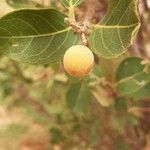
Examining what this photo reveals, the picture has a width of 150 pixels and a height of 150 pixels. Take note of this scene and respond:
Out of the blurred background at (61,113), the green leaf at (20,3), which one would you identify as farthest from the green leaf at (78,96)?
the green leaf at (20,3)

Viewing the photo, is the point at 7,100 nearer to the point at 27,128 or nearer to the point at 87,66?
the point at 27,128

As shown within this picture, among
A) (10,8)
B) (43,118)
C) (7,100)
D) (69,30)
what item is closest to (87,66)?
(69,30)

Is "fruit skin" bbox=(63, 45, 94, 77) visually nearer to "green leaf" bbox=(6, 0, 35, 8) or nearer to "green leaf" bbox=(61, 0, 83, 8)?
"green leaf" bbox=(61, 0, 83, 8)

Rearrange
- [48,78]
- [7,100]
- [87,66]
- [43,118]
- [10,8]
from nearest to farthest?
[87,66], [10,8], [48,78], [43,118], [7,100]

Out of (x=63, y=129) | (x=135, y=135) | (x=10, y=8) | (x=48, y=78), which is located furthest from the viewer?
(x=63, y=129)

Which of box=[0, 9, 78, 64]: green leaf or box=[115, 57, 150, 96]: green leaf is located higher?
box=[0, 9, 78, 64]: green leaf

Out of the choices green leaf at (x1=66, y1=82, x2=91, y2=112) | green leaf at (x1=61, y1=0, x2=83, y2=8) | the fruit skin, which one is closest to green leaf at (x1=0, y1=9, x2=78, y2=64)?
green leaf at (x1=61, y1=0, x2=83, y2=8)

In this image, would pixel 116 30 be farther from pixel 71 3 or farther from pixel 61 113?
pixel 61 113
